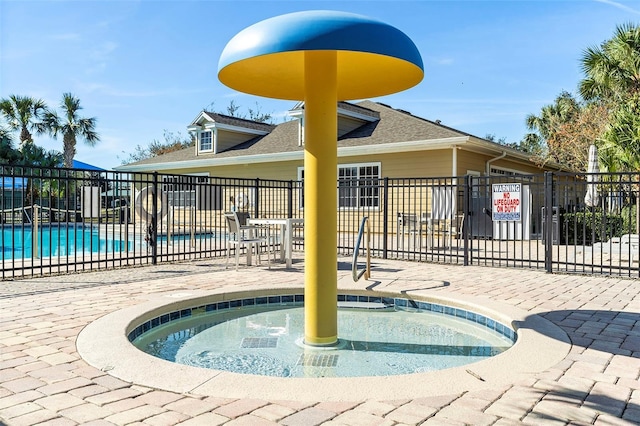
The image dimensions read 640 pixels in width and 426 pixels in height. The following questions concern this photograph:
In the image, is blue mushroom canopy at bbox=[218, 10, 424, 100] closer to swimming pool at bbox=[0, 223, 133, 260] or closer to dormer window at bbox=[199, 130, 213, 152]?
swimming pool at bbox=[0, 223, 133, 260]

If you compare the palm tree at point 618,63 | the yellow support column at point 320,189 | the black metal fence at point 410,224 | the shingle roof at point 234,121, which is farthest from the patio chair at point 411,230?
the shingle roof at point 234,121

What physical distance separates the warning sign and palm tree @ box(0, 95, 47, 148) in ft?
102

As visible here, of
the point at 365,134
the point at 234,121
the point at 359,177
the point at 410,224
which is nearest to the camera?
the point at 410,224

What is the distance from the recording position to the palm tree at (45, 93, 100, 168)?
3441cm

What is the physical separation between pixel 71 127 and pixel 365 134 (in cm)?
2579

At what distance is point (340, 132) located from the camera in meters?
19.5

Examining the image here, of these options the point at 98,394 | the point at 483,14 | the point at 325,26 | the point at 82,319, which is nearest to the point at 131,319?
the point at 82,319

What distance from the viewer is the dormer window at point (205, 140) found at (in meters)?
23.9

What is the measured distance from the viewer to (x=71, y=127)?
3456 cm

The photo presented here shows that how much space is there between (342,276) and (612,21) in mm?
17139

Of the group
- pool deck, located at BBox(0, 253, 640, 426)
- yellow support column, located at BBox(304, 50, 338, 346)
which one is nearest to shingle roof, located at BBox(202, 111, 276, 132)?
pool deck, located at BBox(0, 253, 640, 426)

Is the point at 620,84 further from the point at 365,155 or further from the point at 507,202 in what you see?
the point at 507,202

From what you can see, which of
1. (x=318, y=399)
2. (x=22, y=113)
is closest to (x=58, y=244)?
(x=318, y=399)

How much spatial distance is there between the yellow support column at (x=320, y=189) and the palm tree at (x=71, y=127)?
3471cm
